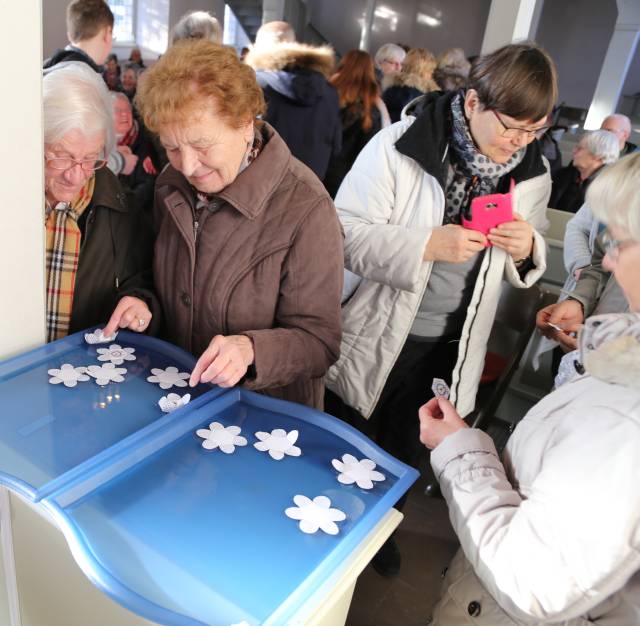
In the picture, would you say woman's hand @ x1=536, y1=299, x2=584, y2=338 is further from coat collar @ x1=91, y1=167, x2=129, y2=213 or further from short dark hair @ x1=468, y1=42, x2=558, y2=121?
coat collar @ x1=91, y1=167, x2=129, y2=213

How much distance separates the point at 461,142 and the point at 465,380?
784mm

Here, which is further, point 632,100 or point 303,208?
point 632,100

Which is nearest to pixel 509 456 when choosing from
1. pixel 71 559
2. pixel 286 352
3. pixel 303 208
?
pixel 286 352

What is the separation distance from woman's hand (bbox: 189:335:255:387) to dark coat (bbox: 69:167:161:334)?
0.38 meters

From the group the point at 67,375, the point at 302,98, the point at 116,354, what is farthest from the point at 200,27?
the point at 67,375

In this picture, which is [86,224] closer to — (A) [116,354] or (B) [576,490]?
(A) [116,354]

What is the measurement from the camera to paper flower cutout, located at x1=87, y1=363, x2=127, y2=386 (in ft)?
4.37

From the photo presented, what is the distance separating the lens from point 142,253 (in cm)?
169

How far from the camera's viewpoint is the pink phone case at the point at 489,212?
1.73 m

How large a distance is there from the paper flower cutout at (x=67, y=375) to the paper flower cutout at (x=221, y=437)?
1.09 ft

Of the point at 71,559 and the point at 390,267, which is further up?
the point at 390,267

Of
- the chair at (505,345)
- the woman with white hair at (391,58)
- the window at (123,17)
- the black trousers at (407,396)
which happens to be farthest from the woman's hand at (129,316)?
the window at (123,17)

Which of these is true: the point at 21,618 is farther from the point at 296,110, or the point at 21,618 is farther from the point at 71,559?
the point at 296,110

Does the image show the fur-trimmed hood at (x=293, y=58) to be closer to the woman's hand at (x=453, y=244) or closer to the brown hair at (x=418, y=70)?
the brown hair at (x=418, y=70)
